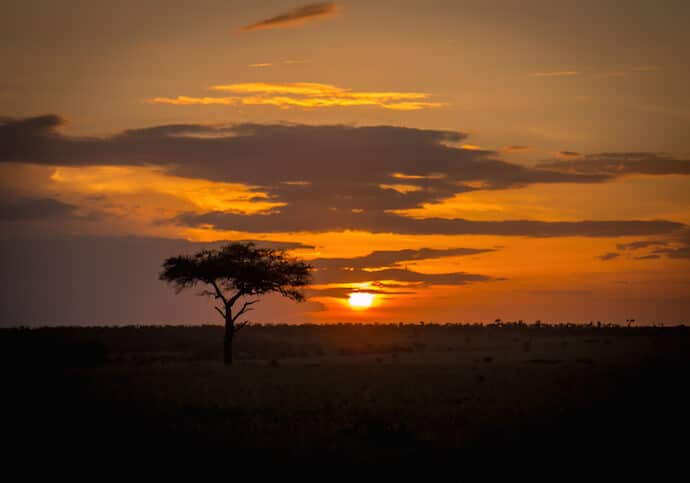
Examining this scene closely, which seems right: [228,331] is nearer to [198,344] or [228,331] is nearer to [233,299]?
[233,299]

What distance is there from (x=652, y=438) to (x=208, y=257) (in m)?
49.6

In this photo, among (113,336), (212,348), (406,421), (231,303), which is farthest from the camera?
(113,336)

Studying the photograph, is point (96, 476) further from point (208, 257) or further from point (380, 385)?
point (208, 257)

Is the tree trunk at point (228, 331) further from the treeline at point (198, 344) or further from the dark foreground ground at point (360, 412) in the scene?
the dark foreground ground at point (360, 412)

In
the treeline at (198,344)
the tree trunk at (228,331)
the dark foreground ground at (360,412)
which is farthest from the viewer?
the treeline at (198,344)

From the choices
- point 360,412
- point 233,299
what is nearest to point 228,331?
point 233,299

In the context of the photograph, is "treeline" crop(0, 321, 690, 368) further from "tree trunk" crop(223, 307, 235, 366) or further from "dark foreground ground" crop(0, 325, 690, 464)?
"dark foreground ground" crop(0, 325, 690, 464)

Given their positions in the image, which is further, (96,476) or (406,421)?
(406,421)

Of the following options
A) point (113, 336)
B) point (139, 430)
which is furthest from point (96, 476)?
point (113, 336)

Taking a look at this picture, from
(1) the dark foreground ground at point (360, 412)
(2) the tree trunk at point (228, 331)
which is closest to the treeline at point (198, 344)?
(2) the tree trunk at point (228, 331)

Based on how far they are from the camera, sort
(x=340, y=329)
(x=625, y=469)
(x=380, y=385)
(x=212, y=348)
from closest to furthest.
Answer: (x=625, y=469), (x=380, y=385), (x=212, y=348), (x=340, y=329)

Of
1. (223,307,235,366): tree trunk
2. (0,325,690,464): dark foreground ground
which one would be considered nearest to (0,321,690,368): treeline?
(223,307,235,366): tree trunk

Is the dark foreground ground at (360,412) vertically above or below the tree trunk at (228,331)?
below

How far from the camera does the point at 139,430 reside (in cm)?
2548
